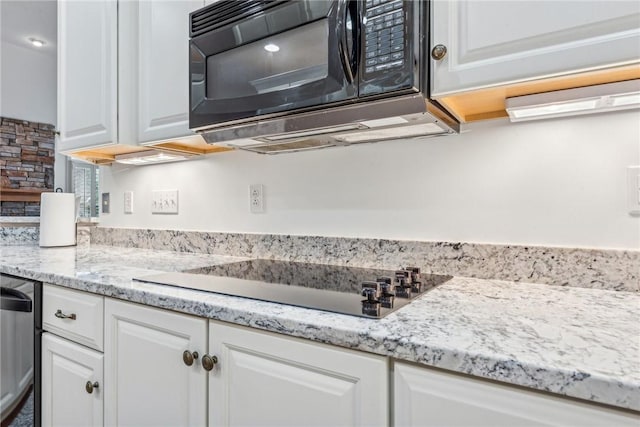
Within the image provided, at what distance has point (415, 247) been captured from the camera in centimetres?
120

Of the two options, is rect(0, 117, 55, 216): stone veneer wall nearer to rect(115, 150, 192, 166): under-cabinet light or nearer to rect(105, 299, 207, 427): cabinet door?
rect(115, 150, 192, 166): under-cabinet light

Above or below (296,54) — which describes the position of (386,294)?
below

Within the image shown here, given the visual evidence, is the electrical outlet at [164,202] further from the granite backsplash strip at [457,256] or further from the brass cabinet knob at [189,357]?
the brass cabinet knob at [189,357]

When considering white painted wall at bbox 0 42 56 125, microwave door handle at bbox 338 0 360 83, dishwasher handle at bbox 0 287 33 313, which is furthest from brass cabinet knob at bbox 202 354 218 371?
white painted wall at bbox 0 42 56 125

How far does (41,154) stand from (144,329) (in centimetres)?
439

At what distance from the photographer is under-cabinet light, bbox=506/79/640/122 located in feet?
2.81

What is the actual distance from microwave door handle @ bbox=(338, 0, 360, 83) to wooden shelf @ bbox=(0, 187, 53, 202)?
4.40 m

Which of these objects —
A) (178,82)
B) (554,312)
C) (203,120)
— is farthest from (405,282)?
(178,82)

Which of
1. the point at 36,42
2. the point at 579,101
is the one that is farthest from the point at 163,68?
the point at 36,42

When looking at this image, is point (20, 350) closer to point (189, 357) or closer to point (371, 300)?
point (189, 357)

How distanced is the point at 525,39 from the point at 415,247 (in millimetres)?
633

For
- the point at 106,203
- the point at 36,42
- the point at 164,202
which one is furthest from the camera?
the point at 36,42

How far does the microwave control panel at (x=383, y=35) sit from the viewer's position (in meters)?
0.86

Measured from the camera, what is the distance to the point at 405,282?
95 centimetres
